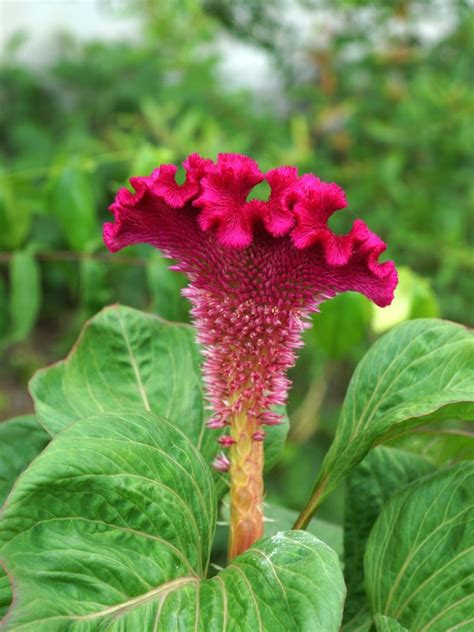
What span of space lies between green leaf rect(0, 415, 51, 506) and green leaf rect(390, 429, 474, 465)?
27cm

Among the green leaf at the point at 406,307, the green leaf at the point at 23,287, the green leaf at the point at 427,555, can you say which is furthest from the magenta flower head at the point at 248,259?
the green leaf at the point at 23,287

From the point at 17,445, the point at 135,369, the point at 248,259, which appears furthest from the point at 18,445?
the point at 248,259

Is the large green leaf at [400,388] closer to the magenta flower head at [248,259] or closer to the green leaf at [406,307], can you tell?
the magenta flower head at [248,259]

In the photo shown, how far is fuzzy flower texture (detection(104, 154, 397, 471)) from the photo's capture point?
47 cm

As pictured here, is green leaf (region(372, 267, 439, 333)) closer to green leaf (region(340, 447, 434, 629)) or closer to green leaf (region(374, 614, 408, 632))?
green leaf (region(340, 447, 434, 629))

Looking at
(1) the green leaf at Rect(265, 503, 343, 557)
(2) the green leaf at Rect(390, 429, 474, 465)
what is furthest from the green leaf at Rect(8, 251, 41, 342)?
(2) the green leaf at Rect(390, 429, 474, 465)

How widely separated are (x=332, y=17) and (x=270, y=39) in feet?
0.82

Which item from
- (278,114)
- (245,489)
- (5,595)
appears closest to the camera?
(5,595)

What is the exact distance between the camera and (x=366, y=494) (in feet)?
2.08

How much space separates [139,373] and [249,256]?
18 centimetres

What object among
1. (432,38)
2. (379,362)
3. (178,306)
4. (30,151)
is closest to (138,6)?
(30,151)

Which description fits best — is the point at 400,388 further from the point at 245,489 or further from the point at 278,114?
the point at 278,114

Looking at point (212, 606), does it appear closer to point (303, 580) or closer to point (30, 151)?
point (303, 580)

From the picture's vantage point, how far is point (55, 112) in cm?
314
